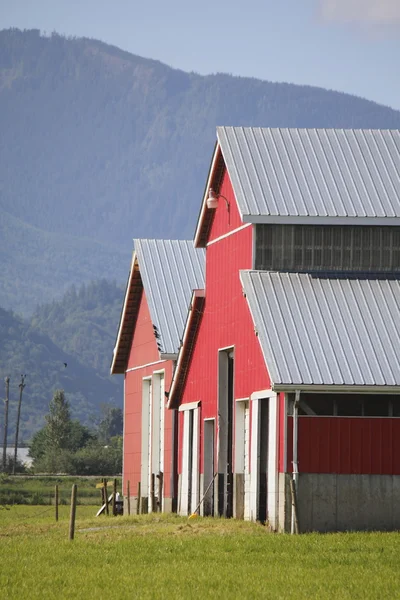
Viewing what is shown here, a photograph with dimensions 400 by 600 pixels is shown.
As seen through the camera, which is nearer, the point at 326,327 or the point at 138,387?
the point at 326,327

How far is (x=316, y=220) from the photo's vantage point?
118 feet

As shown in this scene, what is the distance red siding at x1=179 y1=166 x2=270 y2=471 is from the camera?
116 feet

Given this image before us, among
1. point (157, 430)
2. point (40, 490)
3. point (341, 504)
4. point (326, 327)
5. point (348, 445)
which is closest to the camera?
point (341, 504)

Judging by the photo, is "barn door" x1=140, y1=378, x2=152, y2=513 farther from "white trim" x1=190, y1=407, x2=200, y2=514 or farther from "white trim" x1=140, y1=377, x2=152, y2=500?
"white trim" x1=190, y1=407, x2=200, y2=514

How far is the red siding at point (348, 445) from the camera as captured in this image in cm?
3183

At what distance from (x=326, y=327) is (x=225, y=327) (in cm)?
527

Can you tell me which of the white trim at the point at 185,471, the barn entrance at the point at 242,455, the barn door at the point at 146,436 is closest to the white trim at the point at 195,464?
the white trim at the point at 185,471

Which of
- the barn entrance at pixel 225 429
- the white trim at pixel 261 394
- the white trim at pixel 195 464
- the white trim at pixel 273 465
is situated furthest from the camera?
the white trim at pixel 195 464

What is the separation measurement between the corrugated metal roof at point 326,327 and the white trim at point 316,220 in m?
1.38

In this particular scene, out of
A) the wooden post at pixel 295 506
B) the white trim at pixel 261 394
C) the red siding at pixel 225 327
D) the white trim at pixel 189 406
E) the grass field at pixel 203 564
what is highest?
the red siding at pixel 225 327

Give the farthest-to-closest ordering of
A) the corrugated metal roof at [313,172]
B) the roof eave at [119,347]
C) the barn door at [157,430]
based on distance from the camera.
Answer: the roof eave at [119,347]
the barn door at [157,430]
the corrugated metal roof at [313,172]

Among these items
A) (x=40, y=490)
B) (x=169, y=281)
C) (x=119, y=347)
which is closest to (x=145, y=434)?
(x=119, y=347)

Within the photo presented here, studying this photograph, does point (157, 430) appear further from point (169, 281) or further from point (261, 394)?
point (261, 394)

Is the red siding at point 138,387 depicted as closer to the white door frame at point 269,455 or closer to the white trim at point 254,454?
the white trim at point 254,454
